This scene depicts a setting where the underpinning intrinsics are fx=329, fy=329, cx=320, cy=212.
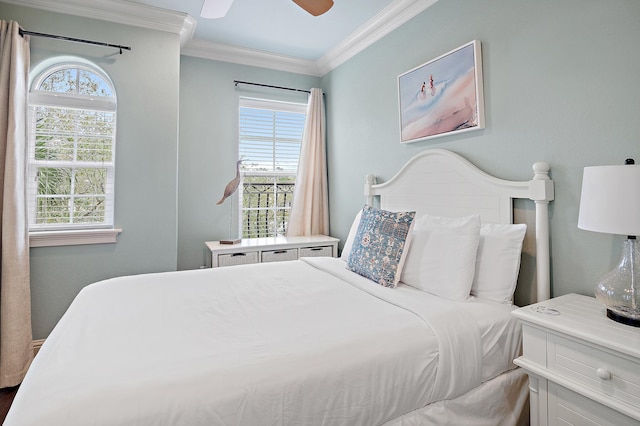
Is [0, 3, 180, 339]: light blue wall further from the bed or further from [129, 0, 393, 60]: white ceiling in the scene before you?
the bed

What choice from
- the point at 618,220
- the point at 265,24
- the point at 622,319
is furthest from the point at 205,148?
the point at 622,319

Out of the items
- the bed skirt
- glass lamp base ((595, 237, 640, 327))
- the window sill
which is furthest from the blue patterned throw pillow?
A: the window sill

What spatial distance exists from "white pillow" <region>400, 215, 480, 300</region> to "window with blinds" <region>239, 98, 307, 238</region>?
2.15 metres

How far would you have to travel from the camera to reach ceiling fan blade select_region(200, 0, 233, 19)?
6.27 ft

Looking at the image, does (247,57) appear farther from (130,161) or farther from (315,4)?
(315,4)

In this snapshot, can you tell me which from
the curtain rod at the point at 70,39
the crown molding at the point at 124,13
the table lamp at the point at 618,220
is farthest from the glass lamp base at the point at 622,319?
the curtain rod at the point at 70,39

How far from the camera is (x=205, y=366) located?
1034 millimetres

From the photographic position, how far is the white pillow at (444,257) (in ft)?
5.56

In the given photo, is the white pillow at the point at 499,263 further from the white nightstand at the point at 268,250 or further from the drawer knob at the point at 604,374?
the white nightstand at the point at 268,250

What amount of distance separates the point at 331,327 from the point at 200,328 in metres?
0.53

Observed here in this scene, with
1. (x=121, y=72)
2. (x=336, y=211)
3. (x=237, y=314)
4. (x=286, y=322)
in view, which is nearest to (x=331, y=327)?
(x=286, y=322)

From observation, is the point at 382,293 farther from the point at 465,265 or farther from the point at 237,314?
the point at 237,314

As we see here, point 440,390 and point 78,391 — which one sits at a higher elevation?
point 78,391

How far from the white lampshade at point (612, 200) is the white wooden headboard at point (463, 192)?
1.40 ft
